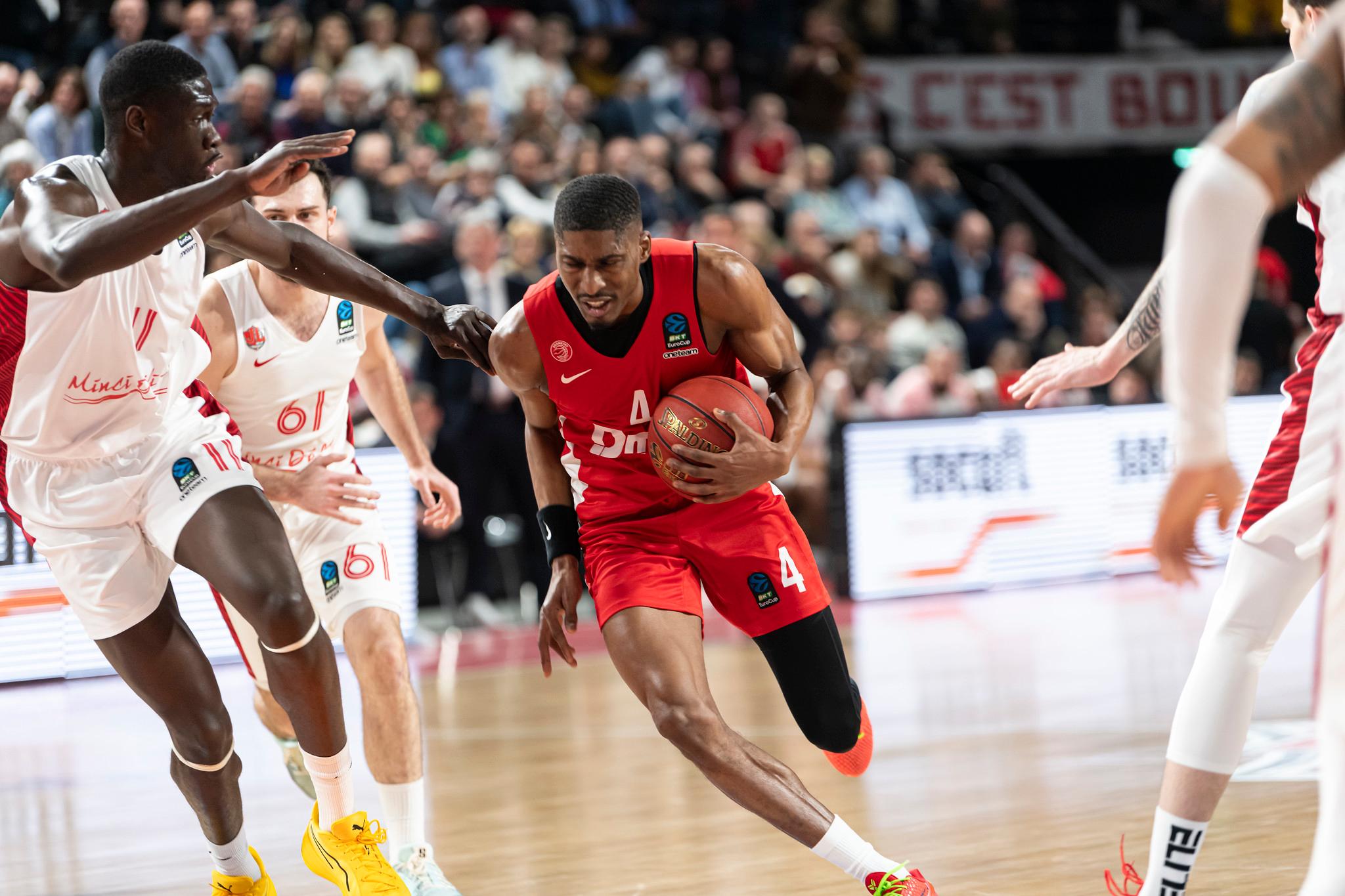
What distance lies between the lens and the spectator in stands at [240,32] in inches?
464

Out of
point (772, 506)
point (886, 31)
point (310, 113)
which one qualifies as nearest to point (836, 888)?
point (772, 506)

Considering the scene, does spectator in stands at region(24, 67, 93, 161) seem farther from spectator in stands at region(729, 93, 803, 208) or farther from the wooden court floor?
spectator in stands at region(729, 93, 803, 208)

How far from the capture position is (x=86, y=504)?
4.03 m

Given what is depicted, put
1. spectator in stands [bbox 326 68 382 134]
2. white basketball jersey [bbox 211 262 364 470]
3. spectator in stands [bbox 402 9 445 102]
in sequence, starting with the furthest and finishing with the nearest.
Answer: spectator in stands [bbox 402 9 445 102], spectator in stands [bbox 326 68 382 134], white basketball jersey [bbox 211 262 364 470]

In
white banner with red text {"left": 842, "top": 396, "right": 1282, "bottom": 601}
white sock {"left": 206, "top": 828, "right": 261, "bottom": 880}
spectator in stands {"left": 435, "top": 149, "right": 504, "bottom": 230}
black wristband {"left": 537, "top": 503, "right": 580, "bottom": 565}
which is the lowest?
white banner with red text {"left": 842, "top": 396, "right": 1282, "bottom": 601}

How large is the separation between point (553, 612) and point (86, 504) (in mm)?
1226

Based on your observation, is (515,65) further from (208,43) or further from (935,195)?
(935,195)

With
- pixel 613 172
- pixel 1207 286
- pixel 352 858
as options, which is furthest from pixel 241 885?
pixel 613 172

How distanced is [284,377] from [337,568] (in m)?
0.67

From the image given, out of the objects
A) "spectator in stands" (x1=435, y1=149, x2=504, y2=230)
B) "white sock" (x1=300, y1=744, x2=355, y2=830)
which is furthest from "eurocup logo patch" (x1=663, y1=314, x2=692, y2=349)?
"spectator in stands" (x1=435, y1=149, x2=504, y2=230)

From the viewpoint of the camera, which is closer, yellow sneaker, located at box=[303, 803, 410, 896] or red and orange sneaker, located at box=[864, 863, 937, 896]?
red and orange sneaker, located at box=[864, 863, 937, 896]

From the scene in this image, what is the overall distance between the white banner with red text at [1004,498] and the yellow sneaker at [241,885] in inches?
296

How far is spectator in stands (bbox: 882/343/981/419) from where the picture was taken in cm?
1220

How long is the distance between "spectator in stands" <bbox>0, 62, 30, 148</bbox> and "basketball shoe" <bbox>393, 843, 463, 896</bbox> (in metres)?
7.29
